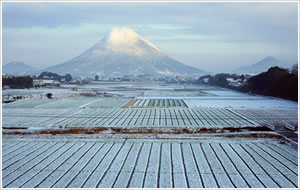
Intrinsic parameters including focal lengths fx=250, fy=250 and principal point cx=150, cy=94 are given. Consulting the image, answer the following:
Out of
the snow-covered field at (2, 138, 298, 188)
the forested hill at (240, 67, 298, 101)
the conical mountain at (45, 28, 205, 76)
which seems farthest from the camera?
the conical mountain at (45, 28, 205, 76)

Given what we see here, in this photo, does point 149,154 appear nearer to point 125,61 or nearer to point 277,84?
point 277,84

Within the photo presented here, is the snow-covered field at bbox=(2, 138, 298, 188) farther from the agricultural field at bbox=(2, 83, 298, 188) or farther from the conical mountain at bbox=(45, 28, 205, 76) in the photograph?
the conical mountain at bbox=(45, 28, 205, 76)

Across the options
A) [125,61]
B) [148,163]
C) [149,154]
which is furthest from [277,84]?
[125,61]

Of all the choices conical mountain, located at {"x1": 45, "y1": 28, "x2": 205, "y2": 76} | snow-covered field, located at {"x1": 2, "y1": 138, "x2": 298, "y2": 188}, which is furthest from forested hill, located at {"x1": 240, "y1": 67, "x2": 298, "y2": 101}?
conical mountain, located at {"x1": 45, "y1": 28, "x2": 205, "y2": 76}

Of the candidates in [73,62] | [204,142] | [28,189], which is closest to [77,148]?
[28,189]

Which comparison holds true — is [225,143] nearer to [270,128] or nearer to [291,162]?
[291,162]

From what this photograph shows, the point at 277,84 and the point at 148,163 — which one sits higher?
the point at 277,84

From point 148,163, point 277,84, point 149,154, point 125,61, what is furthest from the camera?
point 125,61
